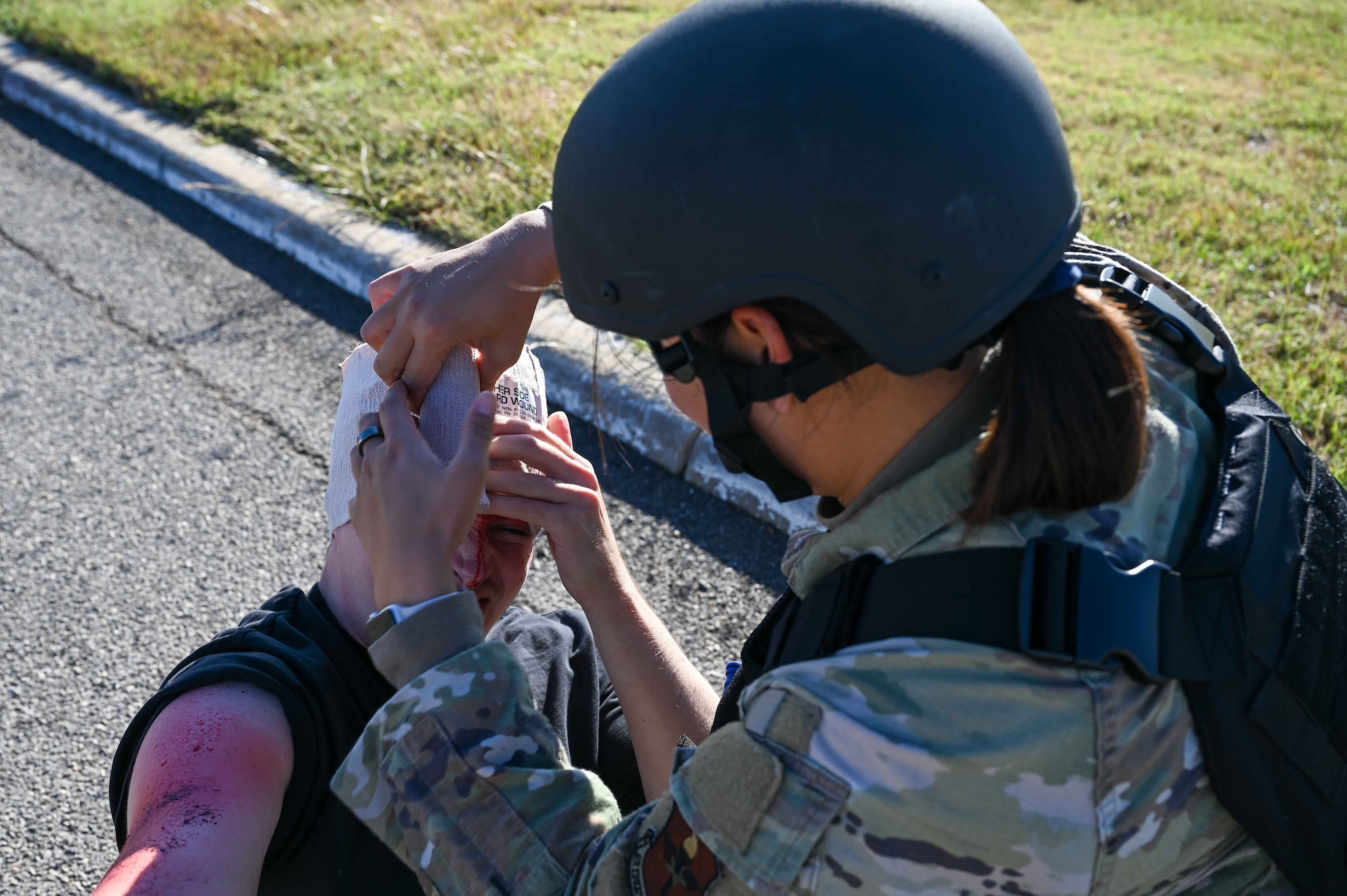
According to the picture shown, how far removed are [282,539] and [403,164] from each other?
2.84m

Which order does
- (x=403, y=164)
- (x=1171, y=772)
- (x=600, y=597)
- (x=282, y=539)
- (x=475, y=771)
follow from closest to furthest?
(x=1171, y=772) < (x=475, y=771) < (x=600, y=597) < (x=282, y=539) < (x=403, y=164)

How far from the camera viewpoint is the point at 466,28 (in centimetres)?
784

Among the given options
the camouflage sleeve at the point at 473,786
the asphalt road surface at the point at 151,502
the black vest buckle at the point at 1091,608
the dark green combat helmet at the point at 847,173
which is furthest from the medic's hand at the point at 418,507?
the asphalt road surface at the point at 151,502

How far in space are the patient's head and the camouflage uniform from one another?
752 mm

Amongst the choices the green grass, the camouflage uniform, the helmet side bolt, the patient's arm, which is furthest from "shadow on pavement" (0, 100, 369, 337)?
the camouflage uniform

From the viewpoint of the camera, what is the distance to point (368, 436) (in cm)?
180

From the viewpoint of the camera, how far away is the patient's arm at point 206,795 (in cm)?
155

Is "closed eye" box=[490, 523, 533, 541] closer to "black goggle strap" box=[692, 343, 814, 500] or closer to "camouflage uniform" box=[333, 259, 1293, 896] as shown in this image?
"black goggle strap" box=[692, 343, 814, 500]

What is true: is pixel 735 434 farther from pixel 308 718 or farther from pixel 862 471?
pixel 308 718

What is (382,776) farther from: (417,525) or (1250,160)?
(1250,160)

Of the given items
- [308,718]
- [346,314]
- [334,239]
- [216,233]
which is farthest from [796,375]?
[216,233]

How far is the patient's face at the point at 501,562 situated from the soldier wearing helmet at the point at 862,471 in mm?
435

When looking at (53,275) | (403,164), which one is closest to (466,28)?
(403,164)

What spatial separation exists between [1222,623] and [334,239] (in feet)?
15.8
